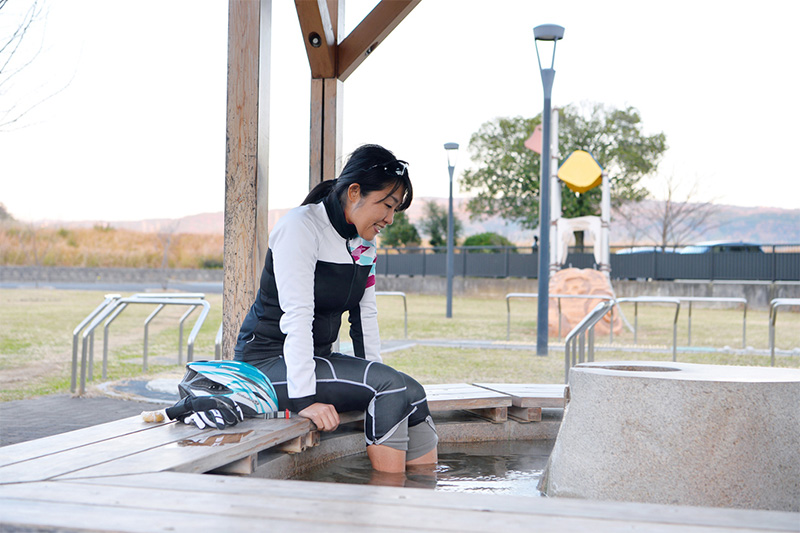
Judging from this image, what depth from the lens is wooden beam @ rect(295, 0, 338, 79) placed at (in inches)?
149

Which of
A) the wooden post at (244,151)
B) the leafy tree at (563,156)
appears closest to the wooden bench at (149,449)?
the wooden post at (244,151)

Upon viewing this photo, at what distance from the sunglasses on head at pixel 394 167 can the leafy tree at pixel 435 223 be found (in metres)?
40.1

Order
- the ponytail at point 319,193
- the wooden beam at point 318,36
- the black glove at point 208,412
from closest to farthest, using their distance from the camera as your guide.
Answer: the black glove at point 208,412, the ponytail at point 319,193, the wooden beam at point 318,36

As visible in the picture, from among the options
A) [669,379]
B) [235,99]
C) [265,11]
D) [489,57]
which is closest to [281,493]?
[669,379]

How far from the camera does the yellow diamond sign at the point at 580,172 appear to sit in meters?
16.2

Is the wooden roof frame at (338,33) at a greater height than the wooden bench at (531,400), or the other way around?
the wooden roof frame at (338,33)

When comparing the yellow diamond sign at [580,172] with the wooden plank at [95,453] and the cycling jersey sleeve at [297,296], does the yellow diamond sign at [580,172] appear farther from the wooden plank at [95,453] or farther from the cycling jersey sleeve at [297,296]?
the wooden plank at [95,453]

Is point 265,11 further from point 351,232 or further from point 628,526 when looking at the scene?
point 628,526

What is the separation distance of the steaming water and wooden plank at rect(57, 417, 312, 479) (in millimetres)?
497

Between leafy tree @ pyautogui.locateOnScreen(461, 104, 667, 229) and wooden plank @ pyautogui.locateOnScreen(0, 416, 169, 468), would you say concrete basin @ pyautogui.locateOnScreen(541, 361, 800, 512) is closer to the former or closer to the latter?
wooden plank @ pyautogui.locateOnScreen(0, 416, 169, 468)

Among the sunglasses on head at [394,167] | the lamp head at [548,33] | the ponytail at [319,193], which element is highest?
the lamp head at [548,33]

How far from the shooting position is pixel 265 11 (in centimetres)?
342

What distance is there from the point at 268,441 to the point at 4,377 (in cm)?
663

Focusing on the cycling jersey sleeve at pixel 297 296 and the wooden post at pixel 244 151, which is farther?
the wooden post at pixel 244 151
